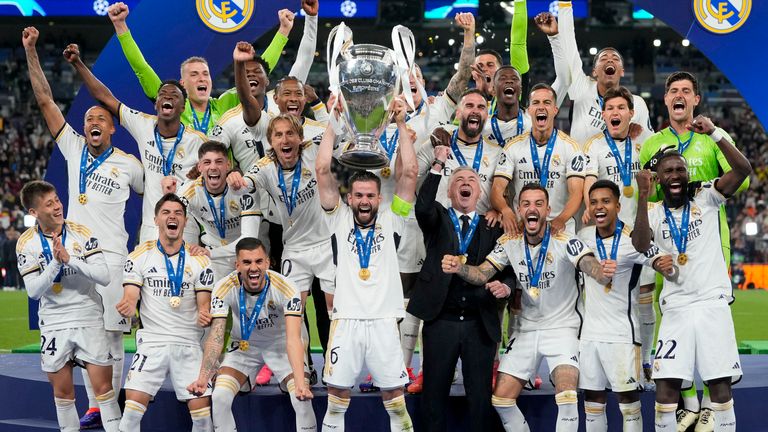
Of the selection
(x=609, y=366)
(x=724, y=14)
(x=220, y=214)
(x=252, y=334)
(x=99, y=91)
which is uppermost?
(x=724, y=14)

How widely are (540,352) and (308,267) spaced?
164 centimetres

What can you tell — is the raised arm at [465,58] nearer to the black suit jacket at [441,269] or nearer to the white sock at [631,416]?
the black suit jacket at [441,269]

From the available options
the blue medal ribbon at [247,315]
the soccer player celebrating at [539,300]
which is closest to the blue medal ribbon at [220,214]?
the blue medal ribbon at [247,315]

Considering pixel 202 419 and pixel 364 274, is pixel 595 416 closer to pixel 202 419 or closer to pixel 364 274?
pixel 364 274

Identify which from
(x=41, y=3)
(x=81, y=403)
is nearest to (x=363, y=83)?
(x=81, y=403)

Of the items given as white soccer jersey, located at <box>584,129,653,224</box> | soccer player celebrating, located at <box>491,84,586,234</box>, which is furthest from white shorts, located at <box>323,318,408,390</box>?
white soccer jersey, located at <box>584,129,653,224</box>

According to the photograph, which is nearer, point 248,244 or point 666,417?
point 666,417

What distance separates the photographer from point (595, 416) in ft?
Result: 20.3

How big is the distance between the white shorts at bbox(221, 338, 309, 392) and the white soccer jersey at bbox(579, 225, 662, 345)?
187 cm

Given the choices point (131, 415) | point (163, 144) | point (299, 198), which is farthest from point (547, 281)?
point (163, 144)

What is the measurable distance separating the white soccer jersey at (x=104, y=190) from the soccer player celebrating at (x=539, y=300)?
7.93ft

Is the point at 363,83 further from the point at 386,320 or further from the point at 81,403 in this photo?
the point at 81,403

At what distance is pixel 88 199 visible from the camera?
7.01 metres

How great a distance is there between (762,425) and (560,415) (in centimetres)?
164
